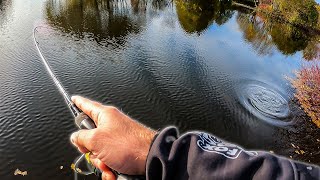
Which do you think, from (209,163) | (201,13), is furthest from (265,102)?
(201,13)

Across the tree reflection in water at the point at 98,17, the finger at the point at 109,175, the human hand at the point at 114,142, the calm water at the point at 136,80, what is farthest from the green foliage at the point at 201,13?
the finger at the point at 109,175

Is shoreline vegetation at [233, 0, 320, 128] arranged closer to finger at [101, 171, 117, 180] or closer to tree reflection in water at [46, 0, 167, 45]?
tree reflection in water at [46, 0, 167, 45]

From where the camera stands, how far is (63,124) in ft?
54.2

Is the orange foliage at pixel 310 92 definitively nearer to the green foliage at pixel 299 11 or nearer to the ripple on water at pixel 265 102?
the ripple on water at pixel 265 102

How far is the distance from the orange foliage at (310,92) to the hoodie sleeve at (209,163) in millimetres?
21642

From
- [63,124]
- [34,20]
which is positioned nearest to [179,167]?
[63,124]

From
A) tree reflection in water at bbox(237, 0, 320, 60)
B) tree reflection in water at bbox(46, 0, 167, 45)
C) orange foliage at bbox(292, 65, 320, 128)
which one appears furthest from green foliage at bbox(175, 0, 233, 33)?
orange foliage at bbox(292, 65, 320, 128)

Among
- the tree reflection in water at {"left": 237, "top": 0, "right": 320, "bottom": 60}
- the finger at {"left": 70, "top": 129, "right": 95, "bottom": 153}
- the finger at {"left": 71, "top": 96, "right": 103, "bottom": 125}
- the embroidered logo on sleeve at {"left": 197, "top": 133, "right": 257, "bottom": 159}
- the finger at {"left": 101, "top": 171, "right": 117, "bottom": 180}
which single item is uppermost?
the embroidered logo on sleeve at {"left": 197, "top": 133, "right": 257, "bottom": 159}

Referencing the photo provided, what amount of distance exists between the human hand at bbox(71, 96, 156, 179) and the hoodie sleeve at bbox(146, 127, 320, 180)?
0.60 ft

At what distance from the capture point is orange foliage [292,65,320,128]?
21531mm

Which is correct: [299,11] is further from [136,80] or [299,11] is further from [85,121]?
[85,121]

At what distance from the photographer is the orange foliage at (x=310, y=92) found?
70.6 ft

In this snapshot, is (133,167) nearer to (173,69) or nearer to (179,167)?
(179,167)

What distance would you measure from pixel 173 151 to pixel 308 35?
2110 inches
